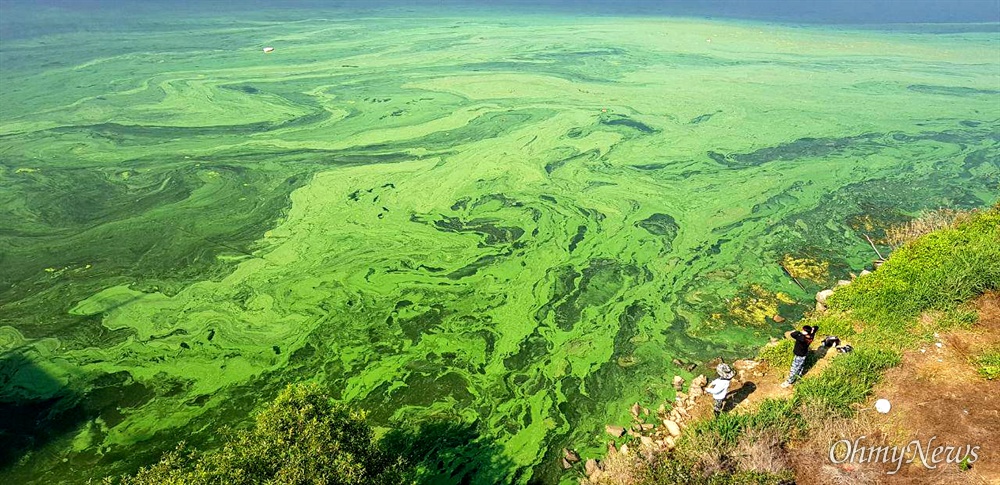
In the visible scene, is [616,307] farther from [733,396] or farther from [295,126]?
[295,126]

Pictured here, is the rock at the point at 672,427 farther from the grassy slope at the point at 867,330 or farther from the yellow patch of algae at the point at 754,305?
the yellow patch of algae at the point at 754,305

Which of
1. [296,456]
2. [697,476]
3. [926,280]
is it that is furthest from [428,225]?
[926,280]

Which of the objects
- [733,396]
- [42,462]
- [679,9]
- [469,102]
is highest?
[679,9]

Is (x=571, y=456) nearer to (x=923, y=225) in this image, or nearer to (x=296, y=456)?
(x=296, y=456)

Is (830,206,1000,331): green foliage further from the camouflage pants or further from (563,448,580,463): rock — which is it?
(563,448,580,463): rock

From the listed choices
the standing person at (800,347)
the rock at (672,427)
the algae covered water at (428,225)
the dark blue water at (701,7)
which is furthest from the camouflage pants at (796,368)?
the dark blue water at (701,7)

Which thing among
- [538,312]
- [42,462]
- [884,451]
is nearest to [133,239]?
[42,462]
